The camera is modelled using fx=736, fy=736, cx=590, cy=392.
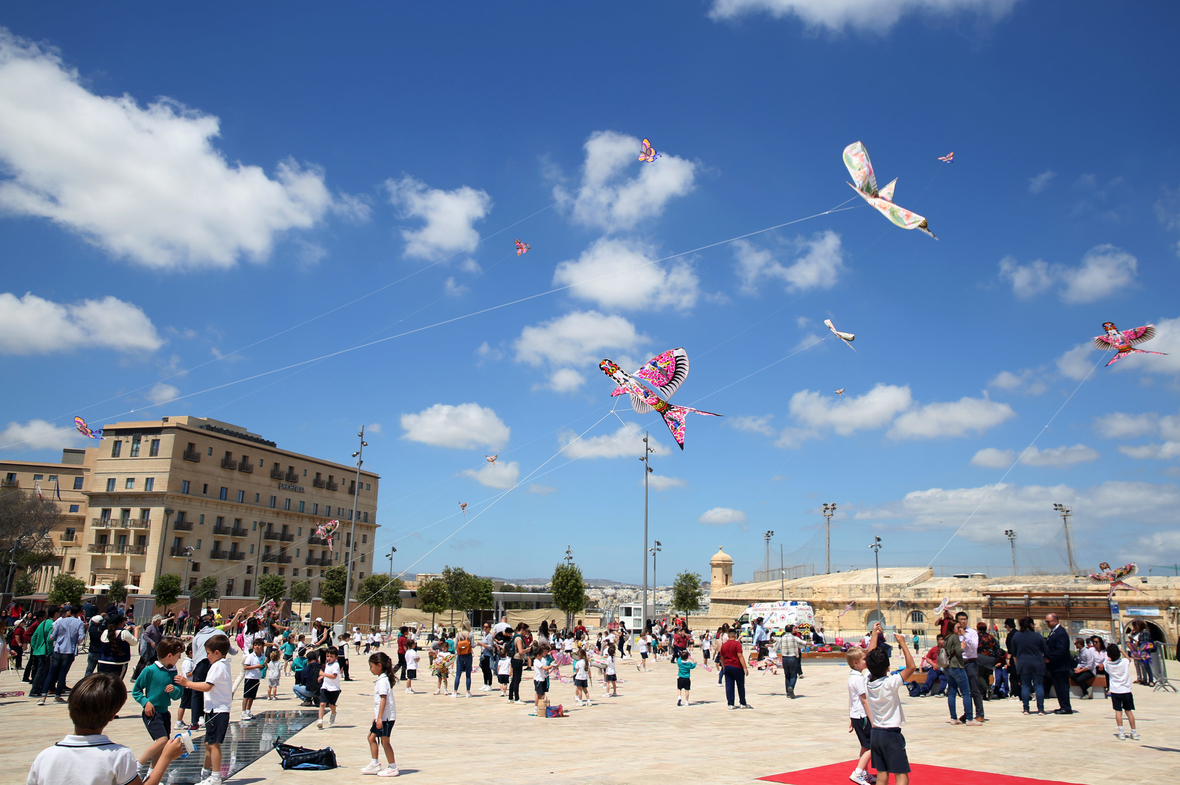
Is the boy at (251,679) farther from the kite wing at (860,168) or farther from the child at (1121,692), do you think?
the kite wing at (860,168)

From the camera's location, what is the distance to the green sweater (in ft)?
23.2

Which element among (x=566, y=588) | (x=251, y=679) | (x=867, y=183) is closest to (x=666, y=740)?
(x=251, y=679)

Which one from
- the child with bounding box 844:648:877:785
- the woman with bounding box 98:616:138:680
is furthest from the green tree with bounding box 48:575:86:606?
the child with bounding box 844:648:877:785

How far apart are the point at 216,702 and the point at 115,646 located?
16.1 ft

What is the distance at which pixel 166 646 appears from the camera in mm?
7242

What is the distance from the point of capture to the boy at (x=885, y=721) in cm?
592

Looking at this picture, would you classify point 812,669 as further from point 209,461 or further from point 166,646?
point 209,461

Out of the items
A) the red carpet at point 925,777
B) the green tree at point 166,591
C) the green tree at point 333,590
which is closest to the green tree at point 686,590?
the green tree at point 333,590

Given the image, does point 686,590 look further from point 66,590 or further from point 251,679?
point 251,679

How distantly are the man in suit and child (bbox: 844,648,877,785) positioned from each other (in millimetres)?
7230

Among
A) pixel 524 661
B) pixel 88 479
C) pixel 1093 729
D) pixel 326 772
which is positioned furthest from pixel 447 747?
pixel 88 479

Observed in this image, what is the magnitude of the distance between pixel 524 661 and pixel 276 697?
5234 mm

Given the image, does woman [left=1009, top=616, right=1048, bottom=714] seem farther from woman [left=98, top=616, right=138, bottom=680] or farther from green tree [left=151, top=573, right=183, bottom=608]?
green tree [left=151, top=573, right=183, bottom=608]

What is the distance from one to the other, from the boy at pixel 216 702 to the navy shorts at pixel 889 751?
5865mm
